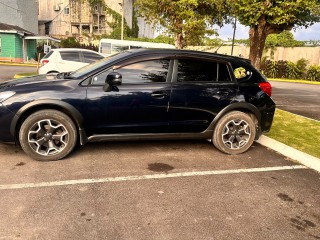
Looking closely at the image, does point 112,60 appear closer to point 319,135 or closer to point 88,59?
point 319,135

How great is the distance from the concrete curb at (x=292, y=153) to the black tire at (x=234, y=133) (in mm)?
579

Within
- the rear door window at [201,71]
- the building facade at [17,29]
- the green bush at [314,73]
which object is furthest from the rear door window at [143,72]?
the building facade at [17,29]

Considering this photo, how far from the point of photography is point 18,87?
4.11 m

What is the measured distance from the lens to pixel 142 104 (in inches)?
172

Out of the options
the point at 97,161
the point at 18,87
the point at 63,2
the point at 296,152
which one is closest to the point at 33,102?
the point at 18,87

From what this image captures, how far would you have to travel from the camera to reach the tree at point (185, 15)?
13.1 meters

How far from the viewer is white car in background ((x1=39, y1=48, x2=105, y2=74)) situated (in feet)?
37.7

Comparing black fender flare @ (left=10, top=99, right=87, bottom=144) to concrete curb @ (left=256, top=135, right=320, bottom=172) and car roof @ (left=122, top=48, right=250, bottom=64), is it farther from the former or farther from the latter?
concrete curb @ (left=256, top=135, right=320, bottom=172)

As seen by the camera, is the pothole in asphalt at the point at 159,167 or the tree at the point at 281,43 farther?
the tree at the point at 281,43

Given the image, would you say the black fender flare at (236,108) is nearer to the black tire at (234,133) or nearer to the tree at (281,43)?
the black tire at (234,133)

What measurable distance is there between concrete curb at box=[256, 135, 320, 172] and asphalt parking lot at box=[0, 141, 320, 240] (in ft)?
0.60

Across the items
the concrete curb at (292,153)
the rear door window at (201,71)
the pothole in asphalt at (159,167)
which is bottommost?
the pothole in asphalt at (159,167)

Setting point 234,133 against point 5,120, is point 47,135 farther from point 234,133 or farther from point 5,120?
point 234,133

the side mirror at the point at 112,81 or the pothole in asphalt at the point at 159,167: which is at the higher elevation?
the side mirror at the point at 112,81
